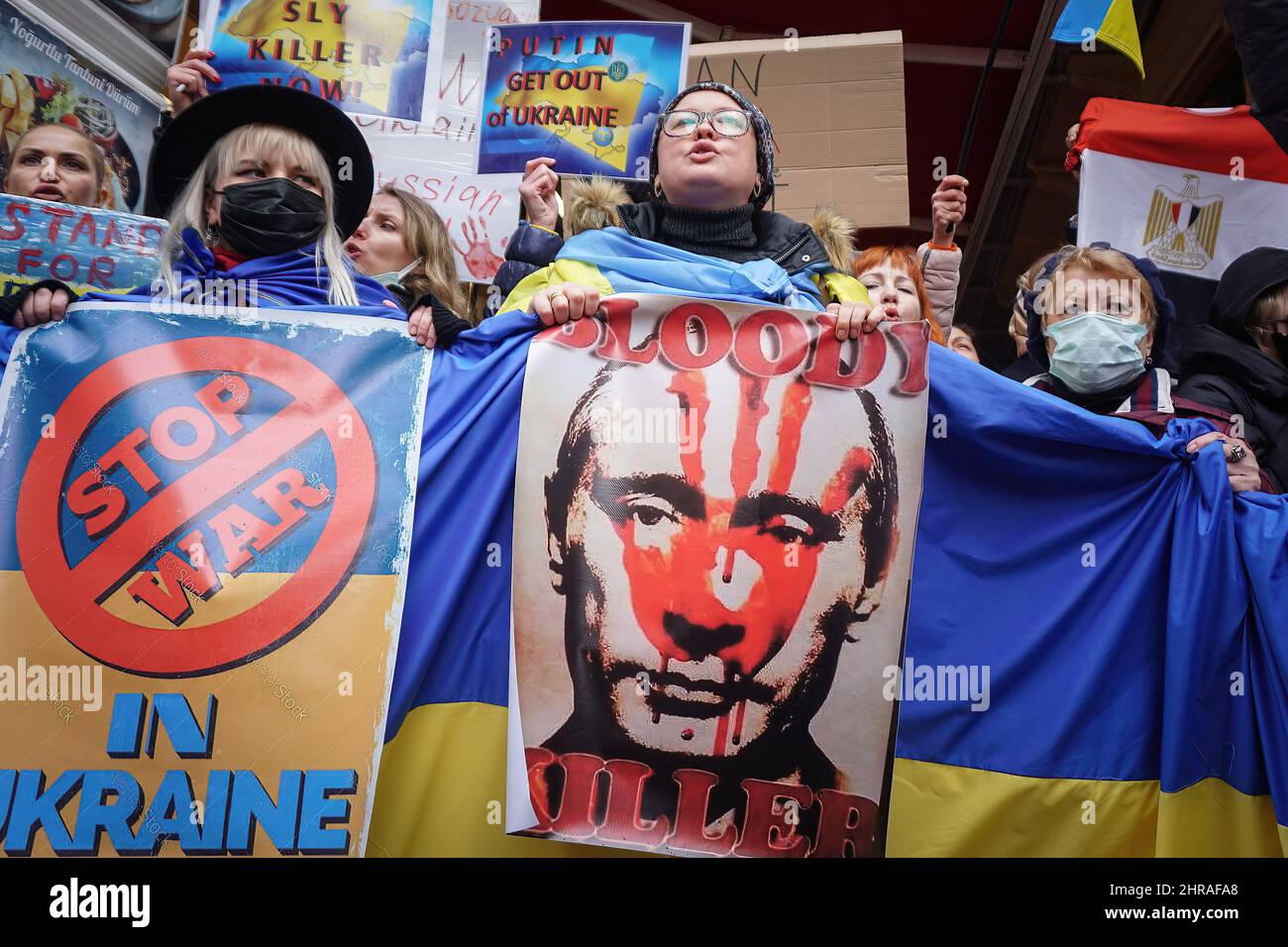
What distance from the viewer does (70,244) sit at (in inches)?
122

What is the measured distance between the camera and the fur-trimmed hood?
11.4 ft

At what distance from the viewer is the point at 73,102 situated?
13.6ft

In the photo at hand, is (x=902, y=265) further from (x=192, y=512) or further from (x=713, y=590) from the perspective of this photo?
(x=192, y=512)

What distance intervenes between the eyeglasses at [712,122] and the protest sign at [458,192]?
3.56 feet

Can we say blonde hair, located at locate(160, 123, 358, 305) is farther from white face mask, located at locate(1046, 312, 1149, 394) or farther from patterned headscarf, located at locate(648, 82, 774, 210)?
white face mask, located at locate(1046, 312, 1149, 394)

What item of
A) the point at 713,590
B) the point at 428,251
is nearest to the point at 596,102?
the point at 428,251

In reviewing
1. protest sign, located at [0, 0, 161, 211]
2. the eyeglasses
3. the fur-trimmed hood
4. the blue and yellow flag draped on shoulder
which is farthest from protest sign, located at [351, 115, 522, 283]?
the blue and yellow flag draped on shoulder

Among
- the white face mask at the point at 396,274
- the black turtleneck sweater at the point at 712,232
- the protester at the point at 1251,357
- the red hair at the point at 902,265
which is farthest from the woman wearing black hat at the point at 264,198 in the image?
the protester at the point at 1251,357

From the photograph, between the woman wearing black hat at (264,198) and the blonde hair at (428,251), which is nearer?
the woman wearing black hat at (264,198)

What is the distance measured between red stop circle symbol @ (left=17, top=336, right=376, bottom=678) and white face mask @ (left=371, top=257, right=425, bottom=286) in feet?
4.40

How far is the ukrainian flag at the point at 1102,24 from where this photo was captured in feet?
13.2

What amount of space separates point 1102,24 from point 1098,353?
1.44m

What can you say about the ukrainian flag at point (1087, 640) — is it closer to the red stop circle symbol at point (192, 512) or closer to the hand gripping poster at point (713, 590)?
the hand gripping poster at point (713, 590)
